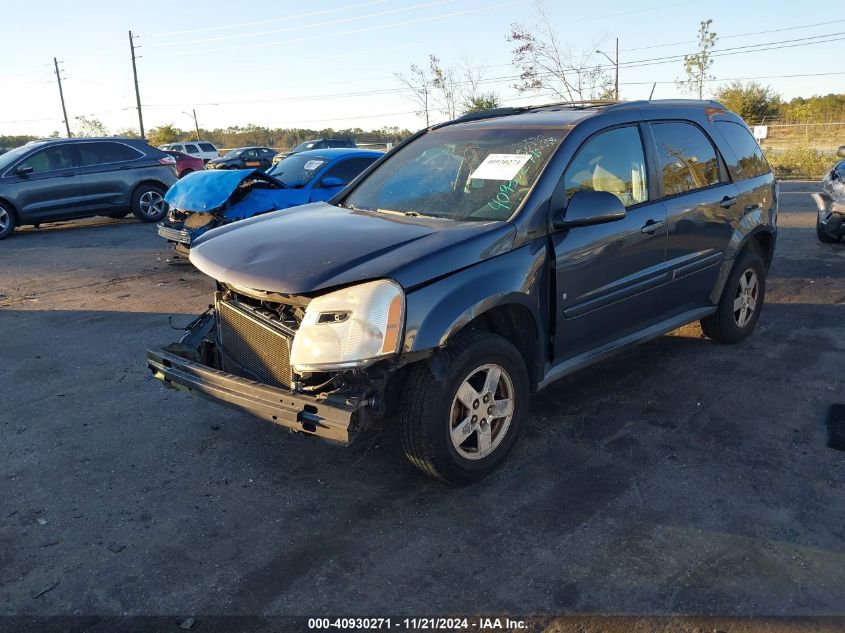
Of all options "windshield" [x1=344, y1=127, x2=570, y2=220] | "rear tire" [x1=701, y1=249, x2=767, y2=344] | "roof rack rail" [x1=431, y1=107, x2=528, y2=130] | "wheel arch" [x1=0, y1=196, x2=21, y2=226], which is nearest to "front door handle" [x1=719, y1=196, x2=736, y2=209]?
"rear tire" [x1=701, y1=249, x2=767, y2=344]

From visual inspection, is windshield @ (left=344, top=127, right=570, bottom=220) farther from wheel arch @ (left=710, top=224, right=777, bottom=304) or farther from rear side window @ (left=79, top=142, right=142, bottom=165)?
rear side window @ (left=79, top=142, right=142, bottom=165)

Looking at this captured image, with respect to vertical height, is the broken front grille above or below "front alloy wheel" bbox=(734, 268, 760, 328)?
above

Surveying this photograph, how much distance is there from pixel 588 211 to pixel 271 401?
1.93 metres

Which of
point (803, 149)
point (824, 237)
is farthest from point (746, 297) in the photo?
point (803, 149)

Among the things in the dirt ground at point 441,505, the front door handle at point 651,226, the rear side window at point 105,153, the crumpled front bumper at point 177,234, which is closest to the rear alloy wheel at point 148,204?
the rear side window at point 105,153

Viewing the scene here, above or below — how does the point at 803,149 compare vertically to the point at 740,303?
above

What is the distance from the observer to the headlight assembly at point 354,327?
3004 millimetres

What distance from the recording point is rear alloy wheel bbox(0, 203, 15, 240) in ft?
38.9

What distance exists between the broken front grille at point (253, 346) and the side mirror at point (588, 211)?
159cm

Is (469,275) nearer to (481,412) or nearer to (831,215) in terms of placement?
(481,412)

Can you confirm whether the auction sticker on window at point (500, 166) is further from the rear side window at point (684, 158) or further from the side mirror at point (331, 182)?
the side mirror at point (331, 182)

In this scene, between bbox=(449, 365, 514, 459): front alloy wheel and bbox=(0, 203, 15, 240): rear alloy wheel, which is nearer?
bbox=(449, 365, 514, 459): front alloy wheel

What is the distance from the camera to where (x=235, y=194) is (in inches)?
338

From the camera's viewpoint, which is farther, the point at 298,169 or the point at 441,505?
the point at 298,169
